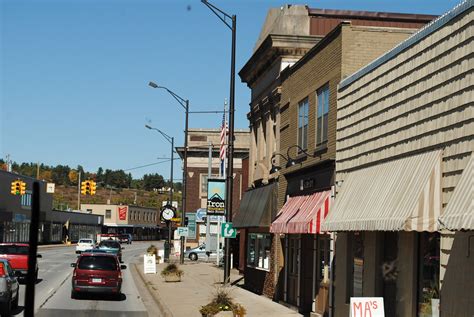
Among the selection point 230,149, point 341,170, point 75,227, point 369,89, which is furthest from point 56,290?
point 75,227

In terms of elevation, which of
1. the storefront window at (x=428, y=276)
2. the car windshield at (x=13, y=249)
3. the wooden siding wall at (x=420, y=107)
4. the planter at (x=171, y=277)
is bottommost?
the planter at (x=171, y=277)

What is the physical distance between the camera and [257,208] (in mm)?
27641

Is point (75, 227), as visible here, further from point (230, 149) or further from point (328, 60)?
point (328, 60)

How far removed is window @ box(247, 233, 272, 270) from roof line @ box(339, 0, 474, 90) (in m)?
11.2

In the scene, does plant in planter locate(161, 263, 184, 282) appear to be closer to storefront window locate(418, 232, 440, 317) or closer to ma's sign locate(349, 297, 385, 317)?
storefront window locate(418, 232, 440, 317)

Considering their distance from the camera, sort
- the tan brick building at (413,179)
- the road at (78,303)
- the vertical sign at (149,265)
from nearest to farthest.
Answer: the tan brick building at (413,179) < the road at (78,303) < the vertical sign at (149,265)

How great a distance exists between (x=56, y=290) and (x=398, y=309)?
19493mm

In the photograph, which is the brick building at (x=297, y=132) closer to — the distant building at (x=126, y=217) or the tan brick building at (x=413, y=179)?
the tan brick building at (x=413, y=179)

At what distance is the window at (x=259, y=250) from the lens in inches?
1076

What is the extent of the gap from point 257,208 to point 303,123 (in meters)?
6.35

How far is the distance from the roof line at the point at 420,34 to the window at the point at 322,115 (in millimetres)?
2190

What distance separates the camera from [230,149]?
1076 inches

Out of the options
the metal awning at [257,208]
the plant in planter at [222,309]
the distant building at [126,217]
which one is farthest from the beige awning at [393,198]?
the distant building at [126,217]

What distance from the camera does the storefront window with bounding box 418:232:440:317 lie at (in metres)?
11.5
